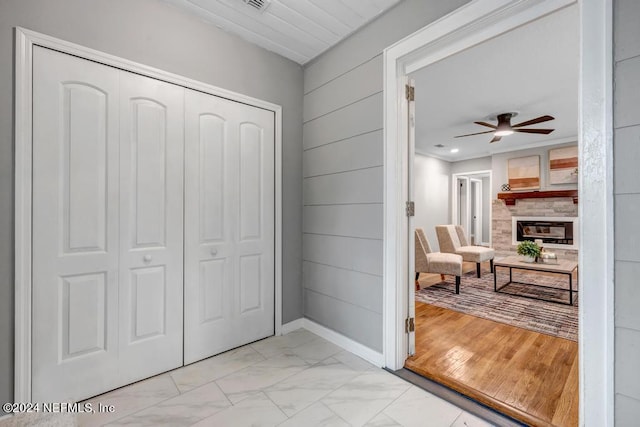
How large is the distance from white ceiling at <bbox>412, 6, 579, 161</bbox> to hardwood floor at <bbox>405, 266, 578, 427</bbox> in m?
2.46

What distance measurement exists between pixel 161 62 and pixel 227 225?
1253 millimetres

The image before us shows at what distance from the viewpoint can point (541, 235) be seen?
6.35 m

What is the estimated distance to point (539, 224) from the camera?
6.30 metres

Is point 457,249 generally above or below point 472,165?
below

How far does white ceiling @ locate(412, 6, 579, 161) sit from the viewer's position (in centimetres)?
246

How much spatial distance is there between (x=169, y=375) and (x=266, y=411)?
2.70 feet

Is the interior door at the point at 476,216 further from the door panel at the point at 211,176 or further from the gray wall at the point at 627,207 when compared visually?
the door panel at the point at 211,176

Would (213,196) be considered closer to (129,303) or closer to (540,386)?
(129,303)

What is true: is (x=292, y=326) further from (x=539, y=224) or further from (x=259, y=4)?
(x=539, y=224)

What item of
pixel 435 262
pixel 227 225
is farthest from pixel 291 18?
pixel 435 262

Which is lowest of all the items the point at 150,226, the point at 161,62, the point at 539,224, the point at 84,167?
the point at 539,224

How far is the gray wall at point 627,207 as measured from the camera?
3.91 feet

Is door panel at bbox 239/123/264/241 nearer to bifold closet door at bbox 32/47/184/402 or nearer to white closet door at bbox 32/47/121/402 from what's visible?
bifold closet door at bbox 32/47/184/402

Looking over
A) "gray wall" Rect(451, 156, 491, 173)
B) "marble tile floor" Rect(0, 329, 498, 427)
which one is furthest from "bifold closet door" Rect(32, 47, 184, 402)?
"gray wall" Rect(451, 156, 491, 173)
